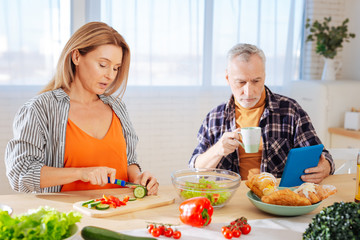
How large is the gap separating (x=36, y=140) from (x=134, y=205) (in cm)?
60

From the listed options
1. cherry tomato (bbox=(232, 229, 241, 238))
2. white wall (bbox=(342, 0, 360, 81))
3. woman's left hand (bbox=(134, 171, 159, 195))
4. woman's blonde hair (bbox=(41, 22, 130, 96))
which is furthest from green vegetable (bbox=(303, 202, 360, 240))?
white wall (bbox=(342, 0, 360, 81))

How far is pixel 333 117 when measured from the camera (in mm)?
4070

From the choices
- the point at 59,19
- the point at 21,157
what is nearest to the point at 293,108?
the point at 21,157

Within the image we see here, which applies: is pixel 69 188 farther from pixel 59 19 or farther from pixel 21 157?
pixel 59 19

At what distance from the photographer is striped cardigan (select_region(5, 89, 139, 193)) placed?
1.76 meters

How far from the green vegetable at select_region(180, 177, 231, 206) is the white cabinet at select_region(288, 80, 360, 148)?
111 inches

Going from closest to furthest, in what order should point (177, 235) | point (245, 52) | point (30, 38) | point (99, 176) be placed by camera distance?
point (177, 235), point (99, 176), point (245, 52), point (30, 38)

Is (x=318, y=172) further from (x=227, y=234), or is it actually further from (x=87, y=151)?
(x=87, y=151)

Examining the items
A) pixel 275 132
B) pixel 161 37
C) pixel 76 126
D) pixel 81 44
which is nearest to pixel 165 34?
pixel 161 37

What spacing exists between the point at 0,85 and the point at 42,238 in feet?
9.12

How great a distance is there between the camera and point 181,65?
4066mm

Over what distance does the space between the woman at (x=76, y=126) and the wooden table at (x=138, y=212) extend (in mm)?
95

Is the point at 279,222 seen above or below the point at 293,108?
below

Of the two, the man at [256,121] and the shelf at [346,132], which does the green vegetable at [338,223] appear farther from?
the shelf at [346,132]
